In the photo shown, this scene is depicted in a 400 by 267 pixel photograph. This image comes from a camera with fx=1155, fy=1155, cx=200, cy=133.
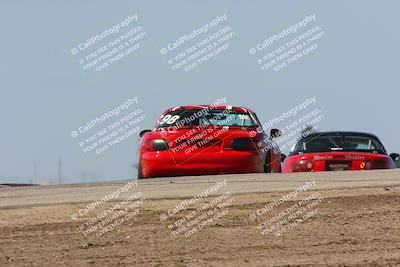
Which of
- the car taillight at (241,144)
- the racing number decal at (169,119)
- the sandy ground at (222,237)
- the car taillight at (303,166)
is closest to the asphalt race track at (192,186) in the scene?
the sandy ground at (222,237)

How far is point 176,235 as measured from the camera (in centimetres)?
1123

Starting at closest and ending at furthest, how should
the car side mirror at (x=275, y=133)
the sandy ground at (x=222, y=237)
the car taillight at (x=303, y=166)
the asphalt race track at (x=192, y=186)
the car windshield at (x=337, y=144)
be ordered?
the sandy ground at (x=222, y=237)
the asphalt race track at (x=192, y=186)
the car taillight at (x=303, y=166)
the car side mirror at (x=275, y=133)
the car windshield at (x=337, y=144)

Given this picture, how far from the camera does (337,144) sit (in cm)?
1998

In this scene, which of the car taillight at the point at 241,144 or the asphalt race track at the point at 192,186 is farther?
the car taillight at the point at 241,144

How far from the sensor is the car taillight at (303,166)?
1895 centimetres

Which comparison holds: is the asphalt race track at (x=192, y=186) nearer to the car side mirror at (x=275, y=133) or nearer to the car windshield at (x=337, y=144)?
the car side mirror at (x=275, y=133)

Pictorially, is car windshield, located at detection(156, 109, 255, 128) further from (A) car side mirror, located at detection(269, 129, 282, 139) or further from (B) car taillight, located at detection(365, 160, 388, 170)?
(B) car taillight, located at detection(365, 160, 388, 170)

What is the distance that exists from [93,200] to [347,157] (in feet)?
21.6

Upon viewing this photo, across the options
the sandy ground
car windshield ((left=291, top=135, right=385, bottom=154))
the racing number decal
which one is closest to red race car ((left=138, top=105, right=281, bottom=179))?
the racing number decal

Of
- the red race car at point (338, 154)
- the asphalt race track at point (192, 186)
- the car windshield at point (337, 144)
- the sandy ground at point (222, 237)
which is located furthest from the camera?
the car windshield at point (337, 144)

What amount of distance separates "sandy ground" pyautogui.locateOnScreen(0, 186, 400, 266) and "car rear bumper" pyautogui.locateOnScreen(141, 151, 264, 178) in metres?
5.21

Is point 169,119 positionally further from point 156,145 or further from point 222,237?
point 222,237

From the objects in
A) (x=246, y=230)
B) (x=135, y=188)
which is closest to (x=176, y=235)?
(x=246, y=230)

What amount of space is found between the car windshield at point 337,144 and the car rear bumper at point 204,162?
1.56 metres
